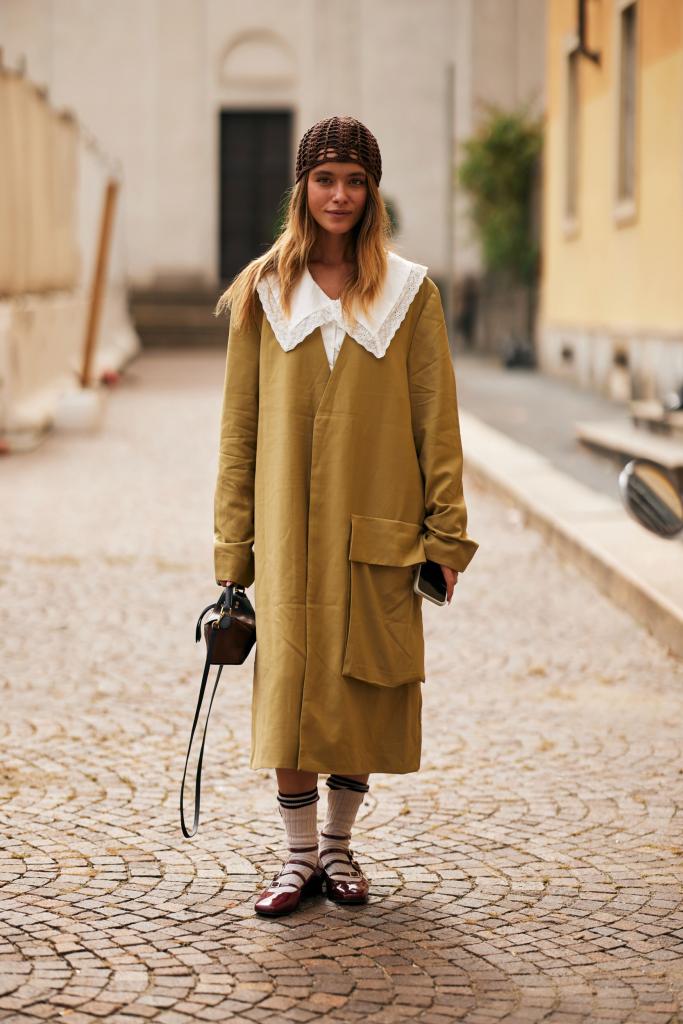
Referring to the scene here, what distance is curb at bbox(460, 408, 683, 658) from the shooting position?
24.1 ft

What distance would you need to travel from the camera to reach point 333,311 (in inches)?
154

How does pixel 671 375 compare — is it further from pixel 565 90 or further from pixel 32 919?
pixel 32 919

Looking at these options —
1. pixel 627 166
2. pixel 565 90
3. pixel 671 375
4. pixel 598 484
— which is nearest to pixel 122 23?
pixel 565 90

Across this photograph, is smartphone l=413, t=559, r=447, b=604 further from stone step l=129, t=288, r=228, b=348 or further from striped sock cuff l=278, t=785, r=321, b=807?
stone step l=129, t=288, r=228, b=348

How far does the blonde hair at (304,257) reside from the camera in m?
3.94

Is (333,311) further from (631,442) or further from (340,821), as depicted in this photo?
(631,442)

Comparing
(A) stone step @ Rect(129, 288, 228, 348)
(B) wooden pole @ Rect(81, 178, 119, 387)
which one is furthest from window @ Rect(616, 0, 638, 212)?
(A) stone step @ Rect(129, 288, 228, 348)

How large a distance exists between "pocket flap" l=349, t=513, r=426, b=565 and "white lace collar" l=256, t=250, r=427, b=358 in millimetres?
391

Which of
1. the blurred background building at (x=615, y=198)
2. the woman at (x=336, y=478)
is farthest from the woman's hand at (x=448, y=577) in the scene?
the blurred background building at (x=615, y=198)

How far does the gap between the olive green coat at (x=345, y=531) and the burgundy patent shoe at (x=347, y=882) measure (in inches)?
12.2

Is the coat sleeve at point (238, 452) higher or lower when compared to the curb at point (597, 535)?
higher

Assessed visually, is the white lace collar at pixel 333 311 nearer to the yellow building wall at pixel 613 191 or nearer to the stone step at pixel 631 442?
the stone step at pixel 631 442

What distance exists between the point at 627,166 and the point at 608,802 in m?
13.6

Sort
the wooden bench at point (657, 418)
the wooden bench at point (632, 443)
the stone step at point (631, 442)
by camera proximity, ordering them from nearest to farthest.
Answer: the wooden bench at point (632, 443) → the stone step at point (631, 442) → the wooden bench at point (657, 418)
